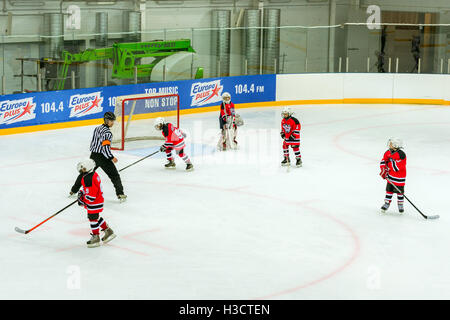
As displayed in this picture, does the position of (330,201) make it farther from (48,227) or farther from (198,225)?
(48,227)

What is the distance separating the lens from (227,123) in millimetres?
16547

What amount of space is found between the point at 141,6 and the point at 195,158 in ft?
31.1

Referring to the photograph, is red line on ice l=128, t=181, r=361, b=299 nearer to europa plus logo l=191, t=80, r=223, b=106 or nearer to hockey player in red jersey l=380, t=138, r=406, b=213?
hockey player in red jersey l=380, t=138, r=406, b=213

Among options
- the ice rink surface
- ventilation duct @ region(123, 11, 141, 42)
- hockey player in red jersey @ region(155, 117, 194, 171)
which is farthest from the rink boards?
hockey player in red jersey @ region(155, 117, 194, 171)

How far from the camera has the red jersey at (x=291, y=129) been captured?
14742mm

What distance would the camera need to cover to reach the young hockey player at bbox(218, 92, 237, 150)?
53.9 feet

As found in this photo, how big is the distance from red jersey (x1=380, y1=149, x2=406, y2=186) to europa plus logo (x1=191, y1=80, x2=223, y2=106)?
1141 cm

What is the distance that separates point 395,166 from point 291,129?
3631 millimetres

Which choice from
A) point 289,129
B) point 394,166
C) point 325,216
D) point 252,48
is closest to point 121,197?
point 325,216

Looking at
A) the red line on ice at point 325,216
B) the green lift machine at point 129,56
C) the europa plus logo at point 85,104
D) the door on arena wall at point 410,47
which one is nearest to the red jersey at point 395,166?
the red line on ice at point 325,216

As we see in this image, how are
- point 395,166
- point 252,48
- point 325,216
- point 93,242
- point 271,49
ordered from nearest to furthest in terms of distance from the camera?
point 93,242 → point 395,166 → point 325,216 → point 252,48 → point 271,49

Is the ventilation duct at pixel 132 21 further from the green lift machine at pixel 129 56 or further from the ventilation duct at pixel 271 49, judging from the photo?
the ventilation duct at pixel 271 49

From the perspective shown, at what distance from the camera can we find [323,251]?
1007 centimetres

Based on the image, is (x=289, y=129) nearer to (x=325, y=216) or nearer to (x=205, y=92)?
(x=325, y=216)
